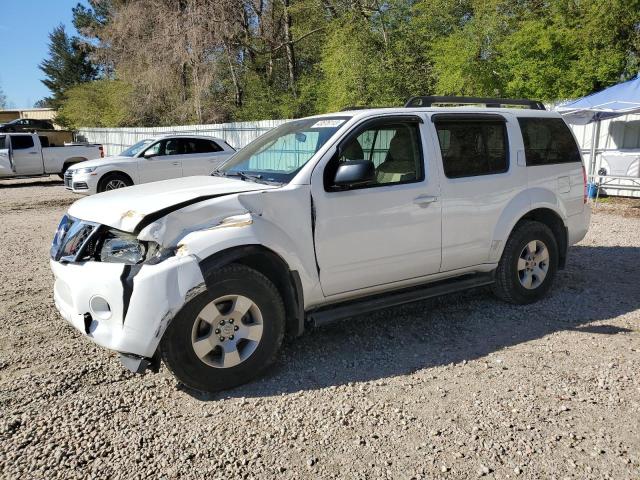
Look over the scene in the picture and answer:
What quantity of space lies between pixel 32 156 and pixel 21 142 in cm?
58

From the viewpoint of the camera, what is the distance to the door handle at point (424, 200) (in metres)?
4.20

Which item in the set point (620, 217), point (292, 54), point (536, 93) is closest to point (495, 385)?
point (620, 217)

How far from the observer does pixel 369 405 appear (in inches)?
131

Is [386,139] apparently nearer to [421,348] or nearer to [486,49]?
[421,348]

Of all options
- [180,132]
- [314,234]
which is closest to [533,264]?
[314,234]

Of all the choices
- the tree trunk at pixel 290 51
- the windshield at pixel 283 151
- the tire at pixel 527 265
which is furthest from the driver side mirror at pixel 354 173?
the tree trunk at pixel 290 51

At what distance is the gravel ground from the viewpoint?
2764 millimetres

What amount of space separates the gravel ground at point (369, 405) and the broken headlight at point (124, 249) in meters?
0.93

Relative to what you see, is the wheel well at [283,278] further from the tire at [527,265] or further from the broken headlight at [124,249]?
the tire at [527,265]

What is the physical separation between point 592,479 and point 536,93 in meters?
12.5

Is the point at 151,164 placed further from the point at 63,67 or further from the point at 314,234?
the point at 63,67

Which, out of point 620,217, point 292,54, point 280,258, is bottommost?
point 620,217

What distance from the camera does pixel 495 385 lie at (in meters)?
3.55

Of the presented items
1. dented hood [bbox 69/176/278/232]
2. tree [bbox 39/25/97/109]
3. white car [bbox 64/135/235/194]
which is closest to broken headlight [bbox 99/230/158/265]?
dented hood [bbox 69/176/278/232]
